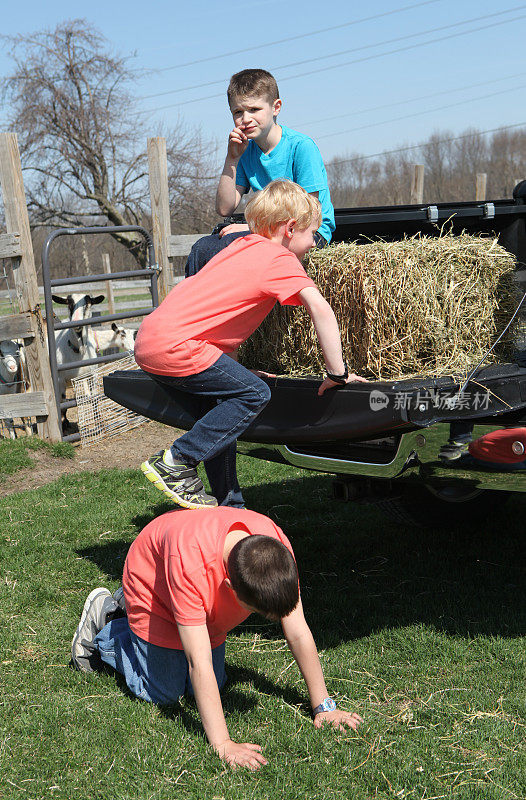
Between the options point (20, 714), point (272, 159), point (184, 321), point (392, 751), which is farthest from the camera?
point (272, 159)

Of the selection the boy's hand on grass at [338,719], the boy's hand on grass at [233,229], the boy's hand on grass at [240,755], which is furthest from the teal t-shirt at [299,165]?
the boy's hand on grass at [240,755]

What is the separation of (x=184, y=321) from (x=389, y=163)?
49.5 m

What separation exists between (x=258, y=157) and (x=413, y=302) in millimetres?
1177

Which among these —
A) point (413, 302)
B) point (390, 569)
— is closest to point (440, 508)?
point (390, 569)

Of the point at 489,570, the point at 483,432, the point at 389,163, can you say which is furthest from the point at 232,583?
the point at 389,163

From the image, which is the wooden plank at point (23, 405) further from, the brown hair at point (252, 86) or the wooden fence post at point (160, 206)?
the brown hair at point (252, 86)

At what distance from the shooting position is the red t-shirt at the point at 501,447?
281cm

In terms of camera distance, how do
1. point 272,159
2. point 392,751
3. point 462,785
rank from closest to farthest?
point 462,785 < point 392,751 < point 272,159

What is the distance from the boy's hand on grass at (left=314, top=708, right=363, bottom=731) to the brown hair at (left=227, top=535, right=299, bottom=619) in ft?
1.48

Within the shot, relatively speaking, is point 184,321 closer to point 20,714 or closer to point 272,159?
point 272,159

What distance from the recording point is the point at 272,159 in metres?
3.75

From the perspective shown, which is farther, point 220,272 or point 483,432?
point 220,272

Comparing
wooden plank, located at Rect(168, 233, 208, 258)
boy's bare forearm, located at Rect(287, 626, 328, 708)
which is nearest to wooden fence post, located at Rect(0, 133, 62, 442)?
wooden plank, located at Rect(168, 233, 208, 258)

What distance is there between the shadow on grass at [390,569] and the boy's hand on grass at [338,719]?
24.4 inches
